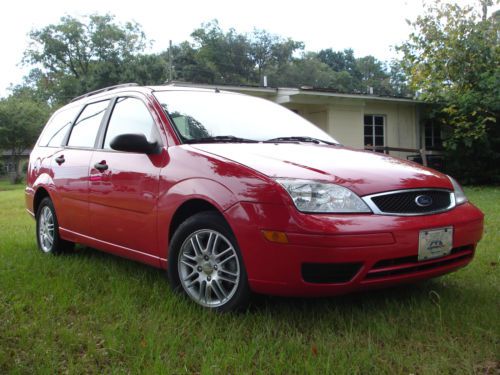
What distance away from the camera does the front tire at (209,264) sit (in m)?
2.98

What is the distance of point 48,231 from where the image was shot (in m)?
5.15

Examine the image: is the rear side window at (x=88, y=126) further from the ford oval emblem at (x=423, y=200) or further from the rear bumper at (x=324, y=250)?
the ford oval emblem at (x=423, y=200)

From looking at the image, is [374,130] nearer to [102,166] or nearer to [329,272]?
[102,166]

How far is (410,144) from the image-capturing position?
17.5 metres

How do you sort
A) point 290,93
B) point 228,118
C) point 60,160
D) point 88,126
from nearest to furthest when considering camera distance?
point 228,118 < point 88,126 < point 60,160 < point 290,93

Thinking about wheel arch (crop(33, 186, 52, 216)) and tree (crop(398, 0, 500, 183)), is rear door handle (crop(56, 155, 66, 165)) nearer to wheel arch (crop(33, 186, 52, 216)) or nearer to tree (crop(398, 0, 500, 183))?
wheel arch (crop(33, 186, 52, 216))

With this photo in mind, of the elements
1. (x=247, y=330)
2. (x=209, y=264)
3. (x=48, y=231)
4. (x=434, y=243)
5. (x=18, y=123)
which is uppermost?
(x=18, y=123)

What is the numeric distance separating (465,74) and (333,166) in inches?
525

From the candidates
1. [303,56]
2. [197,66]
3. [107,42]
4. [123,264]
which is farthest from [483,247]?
[303,56]

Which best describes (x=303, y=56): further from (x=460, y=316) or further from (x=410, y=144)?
(x=460, y=316)

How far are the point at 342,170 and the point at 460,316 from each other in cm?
115

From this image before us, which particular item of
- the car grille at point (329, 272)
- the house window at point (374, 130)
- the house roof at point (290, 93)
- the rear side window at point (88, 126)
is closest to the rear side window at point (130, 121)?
the rear side window at point (88, 126)

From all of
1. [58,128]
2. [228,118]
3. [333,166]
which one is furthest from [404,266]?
[58,128]

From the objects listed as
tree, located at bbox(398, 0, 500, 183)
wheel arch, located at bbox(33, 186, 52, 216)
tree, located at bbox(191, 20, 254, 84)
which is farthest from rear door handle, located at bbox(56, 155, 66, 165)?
tree, located at bbox(191, 20, 254, 84)
